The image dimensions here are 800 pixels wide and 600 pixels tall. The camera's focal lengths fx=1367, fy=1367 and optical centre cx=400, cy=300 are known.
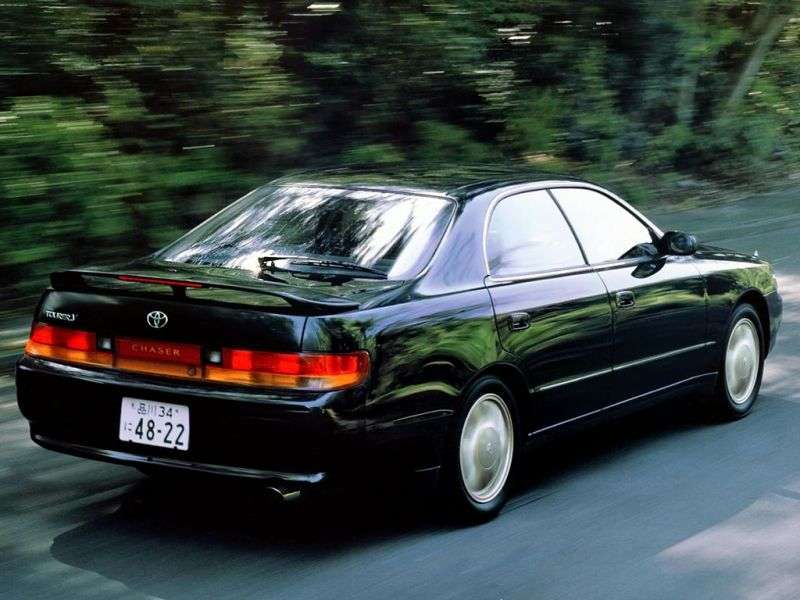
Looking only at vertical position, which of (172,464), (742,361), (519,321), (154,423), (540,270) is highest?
(540,270)

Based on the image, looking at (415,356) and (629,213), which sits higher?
(629,213)

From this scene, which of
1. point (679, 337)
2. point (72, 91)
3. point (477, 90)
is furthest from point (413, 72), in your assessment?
point (679, 337)

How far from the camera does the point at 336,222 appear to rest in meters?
5.75

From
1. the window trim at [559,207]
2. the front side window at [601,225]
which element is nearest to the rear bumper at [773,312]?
the window trim at [559,207]

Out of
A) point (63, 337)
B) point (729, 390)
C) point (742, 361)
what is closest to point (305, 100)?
point (742, 361)

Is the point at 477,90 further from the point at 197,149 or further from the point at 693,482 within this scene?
the point at 693,482

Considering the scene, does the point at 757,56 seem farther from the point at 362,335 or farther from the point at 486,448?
the point at 362,335

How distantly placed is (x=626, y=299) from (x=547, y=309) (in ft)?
2.32

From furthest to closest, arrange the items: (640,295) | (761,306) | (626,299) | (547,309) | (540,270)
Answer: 1. (761,306)
2. (640,295)
3. (626,299)
4. (540,270)
5. (547,309)

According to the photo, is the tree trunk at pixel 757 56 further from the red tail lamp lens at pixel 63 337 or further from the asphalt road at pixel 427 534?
the red tail lamp lens at pixel 63 337

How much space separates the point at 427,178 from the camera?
20.0 feet

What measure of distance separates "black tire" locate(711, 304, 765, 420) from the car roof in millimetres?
1544

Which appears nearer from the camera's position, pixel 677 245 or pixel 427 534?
pixel 427 534

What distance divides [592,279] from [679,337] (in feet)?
2.87
